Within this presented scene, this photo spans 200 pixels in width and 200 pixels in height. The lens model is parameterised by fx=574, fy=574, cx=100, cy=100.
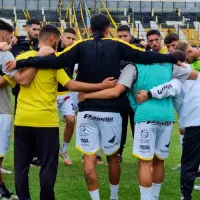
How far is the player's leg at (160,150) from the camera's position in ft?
20.6

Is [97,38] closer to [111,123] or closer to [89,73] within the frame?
[89,73]

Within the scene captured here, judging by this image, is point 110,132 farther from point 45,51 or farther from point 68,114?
point 68,114

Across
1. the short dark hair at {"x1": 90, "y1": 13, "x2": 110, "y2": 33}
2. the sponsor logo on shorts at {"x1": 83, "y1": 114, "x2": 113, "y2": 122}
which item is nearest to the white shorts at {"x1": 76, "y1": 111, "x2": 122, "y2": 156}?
the sponsor logo on shorts at {"x1": 83, "y1": 114, "x2": 113, "y2": 122}

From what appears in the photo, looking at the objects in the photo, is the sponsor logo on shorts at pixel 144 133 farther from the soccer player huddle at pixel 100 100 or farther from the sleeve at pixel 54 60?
the sleeve at pixel 54 60

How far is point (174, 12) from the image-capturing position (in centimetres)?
5009

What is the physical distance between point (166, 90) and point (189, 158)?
93cm

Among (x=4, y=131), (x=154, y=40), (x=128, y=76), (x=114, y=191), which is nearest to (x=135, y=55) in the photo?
(x=128, y=76)

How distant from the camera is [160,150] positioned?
635cm

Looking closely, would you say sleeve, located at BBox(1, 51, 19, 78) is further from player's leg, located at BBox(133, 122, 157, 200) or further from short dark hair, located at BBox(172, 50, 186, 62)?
short dark hair, located at BBox(172, 50, 186, 62)

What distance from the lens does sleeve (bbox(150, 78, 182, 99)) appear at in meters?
6.10

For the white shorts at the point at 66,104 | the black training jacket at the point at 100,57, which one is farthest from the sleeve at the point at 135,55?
the white shorts at the point at 66,104

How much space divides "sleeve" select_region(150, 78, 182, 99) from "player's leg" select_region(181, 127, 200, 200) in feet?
1.96

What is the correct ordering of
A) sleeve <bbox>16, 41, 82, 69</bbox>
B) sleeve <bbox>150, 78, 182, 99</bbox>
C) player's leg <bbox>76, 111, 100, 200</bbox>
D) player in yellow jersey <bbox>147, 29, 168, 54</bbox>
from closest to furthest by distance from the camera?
1. sleeve <bbox>16, 41, 82, 69</bbox>
2. sleeve <bbox>150, 78, 182, 99</bbox>
3. player's leg <bbox>76, 111, 100, 200</bbox>
4. player in yellow jersey <bbox>147, 29, 168, 54</bbox>

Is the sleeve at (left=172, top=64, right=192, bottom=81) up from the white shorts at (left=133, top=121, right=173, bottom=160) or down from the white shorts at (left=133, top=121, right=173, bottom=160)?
up
